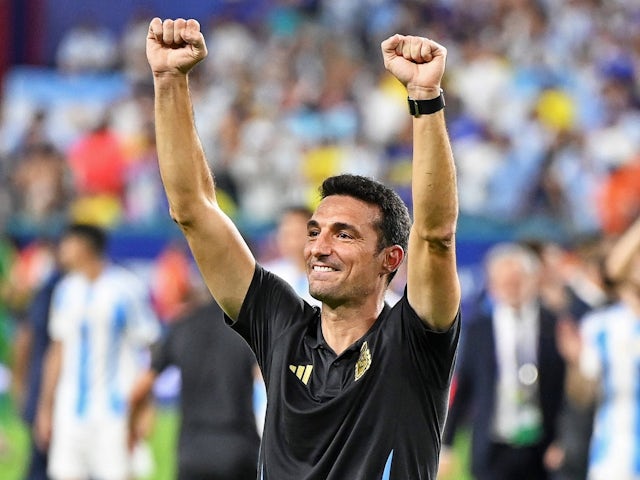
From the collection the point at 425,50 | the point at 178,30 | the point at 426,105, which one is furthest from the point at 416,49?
the point at 178,30

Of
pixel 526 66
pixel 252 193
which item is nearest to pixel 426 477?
pixel 252 193

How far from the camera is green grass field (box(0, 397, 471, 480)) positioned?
1262cm

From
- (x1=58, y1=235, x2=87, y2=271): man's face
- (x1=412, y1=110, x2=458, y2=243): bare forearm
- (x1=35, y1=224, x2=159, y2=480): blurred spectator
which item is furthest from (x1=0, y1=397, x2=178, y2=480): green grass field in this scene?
(x1=412, y1=110, x2=458, y2=243): bare forearm

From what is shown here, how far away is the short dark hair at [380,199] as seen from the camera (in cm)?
446

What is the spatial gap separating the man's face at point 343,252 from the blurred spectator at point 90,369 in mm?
6153

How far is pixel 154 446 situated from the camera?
45.4 feet

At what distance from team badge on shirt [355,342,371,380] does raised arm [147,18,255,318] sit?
488mm

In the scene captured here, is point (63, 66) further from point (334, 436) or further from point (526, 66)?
point (334, 436)

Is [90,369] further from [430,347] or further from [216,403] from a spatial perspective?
[430,347]

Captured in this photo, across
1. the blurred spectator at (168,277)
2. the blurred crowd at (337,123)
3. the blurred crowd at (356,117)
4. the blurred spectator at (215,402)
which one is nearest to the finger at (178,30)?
the blurred spectator at (215,402)

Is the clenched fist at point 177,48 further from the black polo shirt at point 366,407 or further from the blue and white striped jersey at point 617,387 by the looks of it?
the blue and white striped jersey at point 617,387

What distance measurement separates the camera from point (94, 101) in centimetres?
2044

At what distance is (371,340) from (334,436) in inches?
12.4

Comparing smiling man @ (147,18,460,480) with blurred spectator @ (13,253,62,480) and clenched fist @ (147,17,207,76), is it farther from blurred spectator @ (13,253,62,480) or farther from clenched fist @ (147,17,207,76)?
blurred spectator @ (13,253,62,480)
